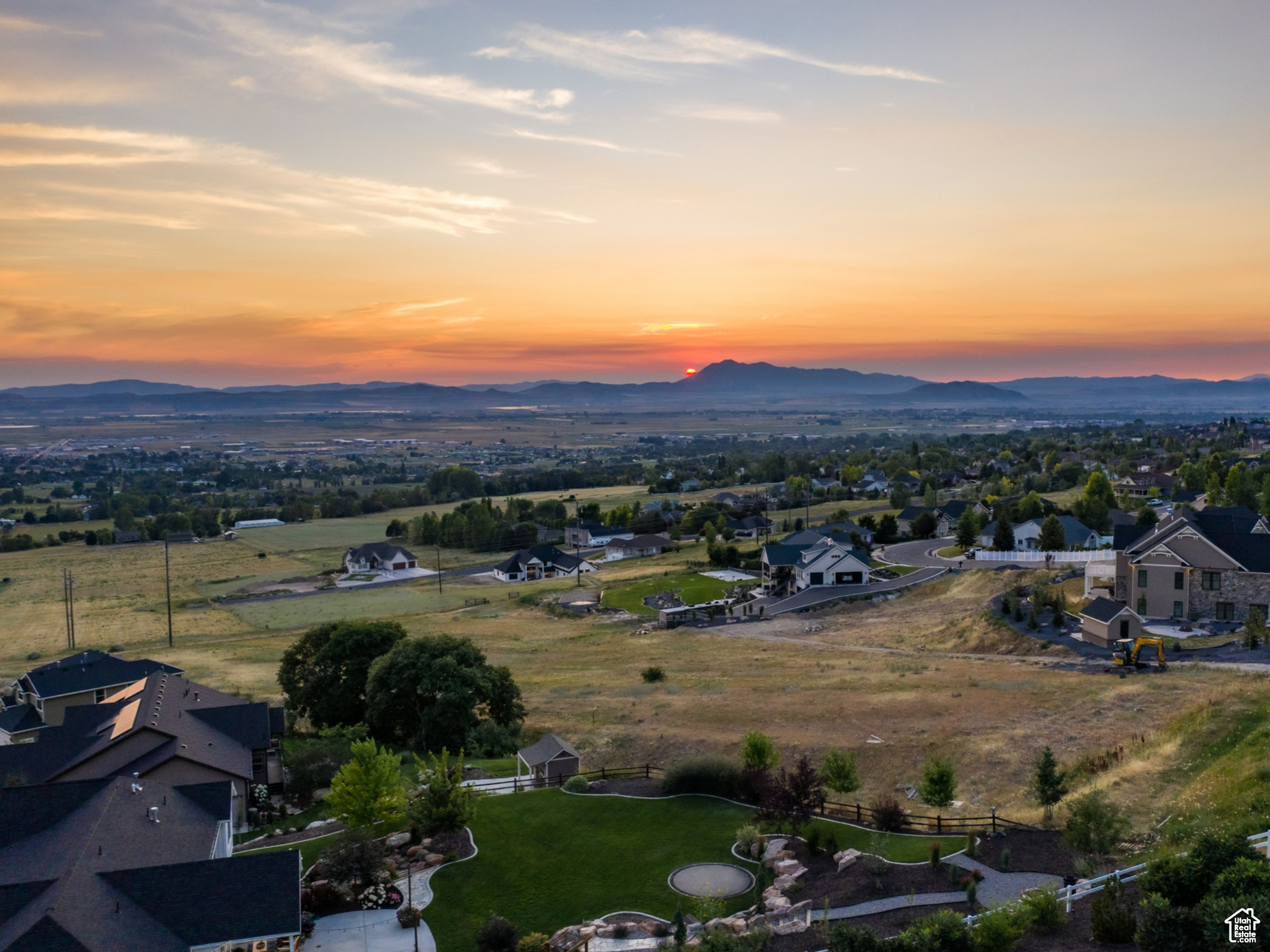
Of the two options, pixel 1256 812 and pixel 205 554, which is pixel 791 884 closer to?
pixel 1256 812

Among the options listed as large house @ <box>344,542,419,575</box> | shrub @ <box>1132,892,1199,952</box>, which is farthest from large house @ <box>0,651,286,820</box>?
large house @ <box>344,542,419,575</box>

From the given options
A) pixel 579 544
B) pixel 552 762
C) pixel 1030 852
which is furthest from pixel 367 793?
pixel 579 544

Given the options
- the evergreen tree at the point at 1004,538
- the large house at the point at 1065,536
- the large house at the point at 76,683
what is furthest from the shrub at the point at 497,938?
the evergreen tree at the point at 1004,538

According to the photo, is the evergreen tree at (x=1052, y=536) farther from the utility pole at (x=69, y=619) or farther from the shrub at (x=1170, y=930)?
the utility pole at (x=69, y=619)

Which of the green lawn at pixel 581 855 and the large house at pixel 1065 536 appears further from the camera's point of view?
the large house at pixel 1065 536

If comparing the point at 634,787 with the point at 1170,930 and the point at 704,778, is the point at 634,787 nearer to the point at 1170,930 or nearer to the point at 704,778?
the point at 704,778

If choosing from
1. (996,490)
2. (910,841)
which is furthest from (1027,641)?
(996,490)
